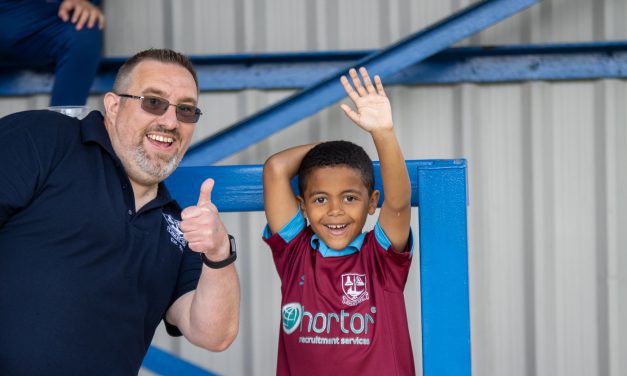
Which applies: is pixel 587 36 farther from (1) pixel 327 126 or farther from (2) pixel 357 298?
(2) pixel 357 298

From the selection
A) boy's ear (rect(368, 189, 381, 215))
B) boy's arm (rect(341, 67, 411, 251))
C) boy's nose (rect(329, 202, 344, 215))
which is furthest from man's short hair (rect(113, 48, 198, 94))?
boy's ear (rect(368, 189, 381, 215))

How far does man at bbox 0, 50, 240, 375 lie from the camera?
192 centimetres

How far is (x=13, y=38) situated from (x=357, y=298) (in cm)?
246

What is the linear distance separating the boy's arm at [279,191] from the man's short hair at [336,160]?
0.05 meters

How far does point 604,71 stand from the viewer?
3893 mm

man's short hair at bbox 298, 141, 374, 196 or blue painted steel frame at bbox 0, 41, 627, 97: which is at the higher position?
blue painted steel frame at bbox 0, 41, 627, 97

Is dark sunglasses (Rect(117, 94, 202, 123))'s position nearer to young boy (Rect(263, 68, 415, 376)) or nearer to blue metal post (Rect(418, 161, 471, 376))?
young boy (Rect(263, 68, 415, 376))

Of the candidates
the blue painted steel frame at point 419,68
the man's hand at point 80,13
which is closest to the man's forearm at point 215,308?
the blue painted steel frame at point 419,68

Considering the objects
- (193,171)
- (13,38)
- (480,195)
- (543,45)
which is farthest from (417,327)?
(13,38)

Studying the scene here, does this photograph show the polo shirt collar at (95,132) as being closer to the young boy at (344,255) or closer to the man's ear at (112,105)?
the man's ear at (112,105)

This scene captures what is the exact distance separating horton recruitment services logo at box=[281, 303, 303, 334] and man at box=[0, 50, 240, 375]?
0.88 feet

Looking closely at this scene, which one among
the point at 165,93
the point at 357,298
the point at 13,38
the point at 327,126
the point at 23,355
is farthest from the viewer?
the point at 327,126

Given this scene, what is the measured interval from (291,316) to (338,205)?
16.0 inches

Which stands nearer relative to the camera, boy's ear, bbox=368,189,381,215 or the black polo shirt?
the black polo shirt
